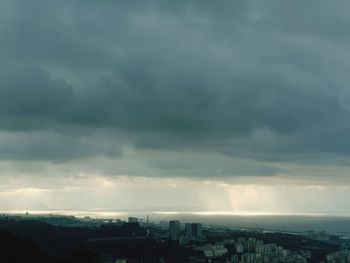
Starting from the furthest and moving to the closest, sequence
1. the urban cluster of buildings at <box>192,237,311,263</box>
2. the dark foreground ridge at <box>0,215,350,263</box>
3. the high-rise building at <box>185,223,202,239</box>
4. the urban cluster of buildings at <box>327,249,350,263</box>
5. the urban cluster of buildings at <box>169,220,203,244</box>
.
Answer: the high-rise building at <box>185,223,202,239</box>
the urban cluster of buildings at <box>169,220,203,244</box>
the urban cluster of buildings at <box>327,249,350,263</box>
the urban cluster of buildings at <box>192,237,311,263</box>
the dark foreground ridge at <box>0,215,350,263</box>

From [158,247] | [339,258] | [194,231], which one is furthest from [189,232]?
[339,258]

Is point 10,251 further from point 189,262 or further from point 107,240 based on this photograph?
point 107,240

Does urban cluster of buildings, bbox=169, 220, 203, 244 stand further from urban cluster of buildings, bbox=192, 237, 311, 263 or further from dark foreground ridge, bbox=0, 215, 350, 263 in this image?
urban cluster of buildings, bbox=192, 237, 311, 263

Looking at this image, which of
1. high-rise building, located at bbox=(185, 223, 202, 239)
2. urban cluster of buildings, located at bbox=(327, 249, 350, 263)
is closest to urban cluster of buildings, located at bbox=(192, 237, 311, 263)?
urban cluster of buildings, located at bbox=(327, 249, 350, 263)

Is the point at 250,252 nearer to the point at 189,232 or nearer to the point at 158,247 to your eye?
the point at 158,247

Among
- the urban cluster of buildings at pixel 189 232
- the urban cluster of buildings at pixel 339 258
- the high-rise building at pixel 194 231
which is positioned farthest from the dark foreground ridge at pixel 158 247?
the high-rise building at pixel 194 231

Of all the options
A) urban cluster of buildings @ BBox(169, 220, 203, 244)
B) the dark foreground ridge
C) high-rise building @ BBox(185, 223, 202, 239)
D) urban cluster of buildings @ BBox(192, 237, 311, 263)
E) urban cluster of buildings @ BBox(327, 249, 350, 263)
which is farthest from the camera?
high-rise building @ BBox(185, 223, 202, 239)

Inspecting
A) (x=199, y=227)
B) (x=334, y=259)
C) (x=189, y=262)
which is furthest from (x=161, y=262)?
(x=199, y=227)

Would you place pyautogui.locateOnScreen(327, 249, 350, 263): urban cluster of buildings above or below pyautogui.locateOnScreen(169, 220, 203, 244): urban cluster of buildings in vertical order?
below
